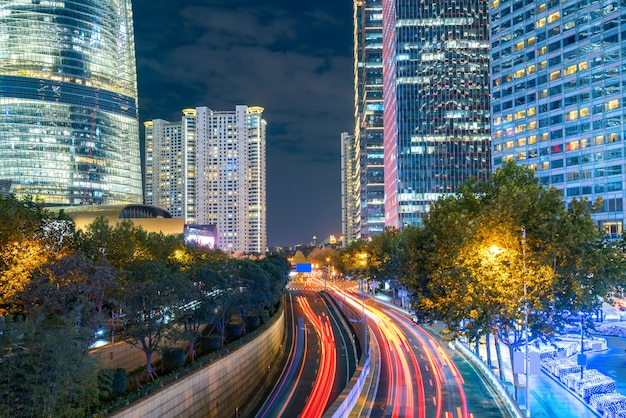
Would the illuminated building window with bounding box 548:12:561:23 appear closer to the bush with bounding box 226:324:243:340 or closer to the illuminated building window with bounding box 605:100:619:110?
the illuminated building window with bounding box 605:100:619:110

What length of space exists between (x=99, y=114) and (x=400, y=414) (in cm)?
17009

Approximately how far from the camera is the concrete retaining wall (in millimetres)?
34438

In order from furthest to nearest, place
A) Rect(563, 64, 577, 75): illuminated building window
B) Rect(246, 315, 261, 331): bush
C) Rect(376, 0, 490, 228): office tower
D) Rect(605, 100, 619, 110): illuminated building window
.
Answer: Rect(376, 0, 490, 228): office tower
Rect(563, 64, 577, 75): illuminated building window
Rect(605, 100, 619, 110): illuminated building window
Rect(246, 315, 261, 331): bush

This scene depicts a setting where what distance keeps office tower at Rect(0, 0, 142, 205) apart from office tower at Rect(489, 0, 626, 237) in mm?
124568

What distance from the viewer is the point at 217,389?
45.1 metres

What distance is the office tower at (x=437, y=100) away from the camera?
172m

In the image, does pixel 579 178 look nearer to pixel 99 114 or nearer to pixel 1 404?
pixel 1 404

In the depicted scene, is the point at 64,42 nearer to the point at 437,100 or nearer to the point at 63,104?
the point at 63,104

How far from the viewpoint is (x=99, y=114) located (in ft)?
585

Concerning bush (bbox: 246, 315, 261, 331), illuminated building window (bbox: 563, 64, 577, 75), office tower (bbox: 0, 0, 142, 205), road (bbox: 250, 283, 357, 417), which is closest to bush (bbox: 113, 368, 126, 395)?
road (bbox: 250, 283, 357, 417)

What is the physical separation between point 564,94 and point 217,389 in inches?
3897

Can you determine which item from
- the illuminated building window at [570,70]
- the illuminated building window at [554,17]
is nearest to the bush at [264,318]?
the illuminated building window at [570,70]

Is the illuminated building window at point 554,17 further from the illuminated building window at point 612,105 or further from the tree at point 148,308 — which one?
the tree at point 148,308

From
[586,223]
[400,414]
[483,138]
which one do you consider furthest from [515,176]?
[483,138]
